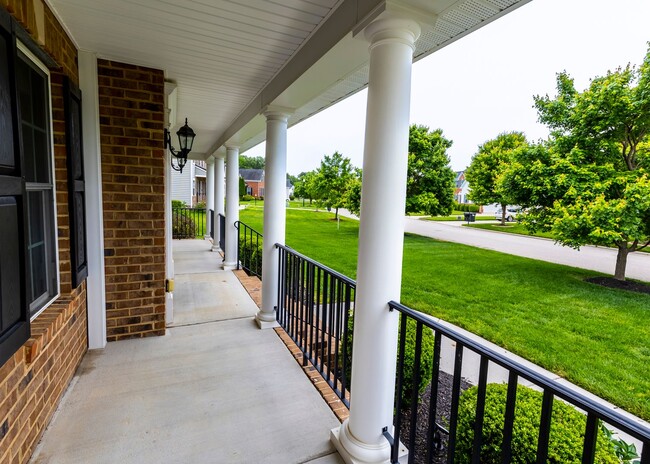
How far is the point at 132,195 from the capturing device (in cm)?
282

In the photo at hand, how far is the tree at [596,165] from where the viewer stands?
6785 millimetres

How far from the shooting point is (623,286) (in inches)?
289

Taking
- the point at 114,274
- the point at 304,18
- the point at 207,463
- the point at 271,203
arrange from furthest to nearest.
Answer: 1. the point at 271,203
2. the point at 114,274
3. the point at 304,18
4. the point at 207,463

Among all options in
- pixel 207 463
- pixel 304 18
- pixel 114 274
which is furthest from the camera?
pixel 114 274

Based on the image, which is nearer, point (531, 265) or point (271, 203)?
point (271, 203)

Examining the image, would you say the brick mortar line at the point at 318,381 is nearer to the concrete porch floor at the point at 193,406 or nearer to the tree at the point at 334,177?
the concrete porch floor at the point at 193,406

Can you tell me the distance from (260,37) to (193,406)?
7.72 ft

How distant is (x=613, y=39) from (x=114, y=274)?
4702 millimetres

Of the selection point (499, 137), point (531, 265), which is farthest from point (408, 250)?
point (499, 137)

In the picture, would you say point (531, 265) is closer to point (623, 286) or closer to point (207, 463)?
point (623, 286)

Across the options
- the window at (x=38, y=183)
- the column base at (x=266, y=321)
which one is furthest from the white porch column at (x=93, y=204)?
the column base at (x=266, y=321)

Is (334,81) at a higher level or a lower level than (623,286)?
higher

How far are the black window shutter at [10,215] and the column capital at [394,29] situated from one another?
1411 mm

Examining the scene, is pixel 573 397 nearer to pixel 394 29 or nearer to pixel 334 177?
pixel 394 29
